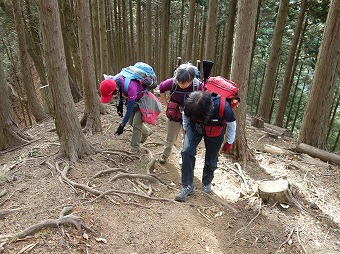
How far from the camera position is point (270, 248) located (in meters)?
3.64

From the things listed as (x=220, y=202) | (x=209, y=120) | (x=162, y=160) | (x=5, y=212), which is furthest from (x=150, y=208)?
(x=5, y=212)

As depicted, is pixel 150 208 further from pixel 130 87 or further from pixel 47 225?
pixel 130 87

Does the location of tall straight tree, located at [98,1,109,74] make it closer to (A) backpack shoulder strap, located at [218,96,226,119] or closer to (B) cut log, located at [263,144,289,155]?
(B) cut log, located at [263,144,289,155]

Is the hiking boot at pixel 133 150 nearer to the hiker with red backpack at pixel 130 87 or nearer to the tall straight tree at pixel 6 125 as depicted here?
the hiker with red backpack at pixel 130 87

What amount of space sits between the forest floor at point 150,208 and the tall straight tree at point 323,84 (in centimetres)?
132

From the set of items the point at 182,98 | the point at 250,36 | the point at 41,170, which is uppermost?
the point at 250,36

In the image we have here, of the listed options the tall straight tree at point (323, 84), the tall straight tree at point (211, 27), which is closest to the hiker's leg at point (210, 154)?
the tall straight tree at point (323, 84)

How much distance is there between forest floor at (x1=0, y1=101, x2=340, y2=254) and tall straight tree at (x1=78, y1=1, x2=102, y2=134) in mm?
1084

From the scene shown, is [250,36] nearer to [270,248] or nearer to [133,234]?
[270,248]

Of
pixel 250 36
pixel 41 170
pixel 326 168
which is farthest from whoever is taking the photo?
pixel 326 168

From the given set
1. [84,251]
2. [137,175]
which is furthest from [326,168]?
[84,251]

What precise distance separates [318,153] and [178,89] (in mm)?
3988

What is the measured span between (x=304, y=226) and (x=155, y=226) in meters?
2.14

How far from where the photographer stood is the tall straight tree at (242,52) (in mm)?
5332
